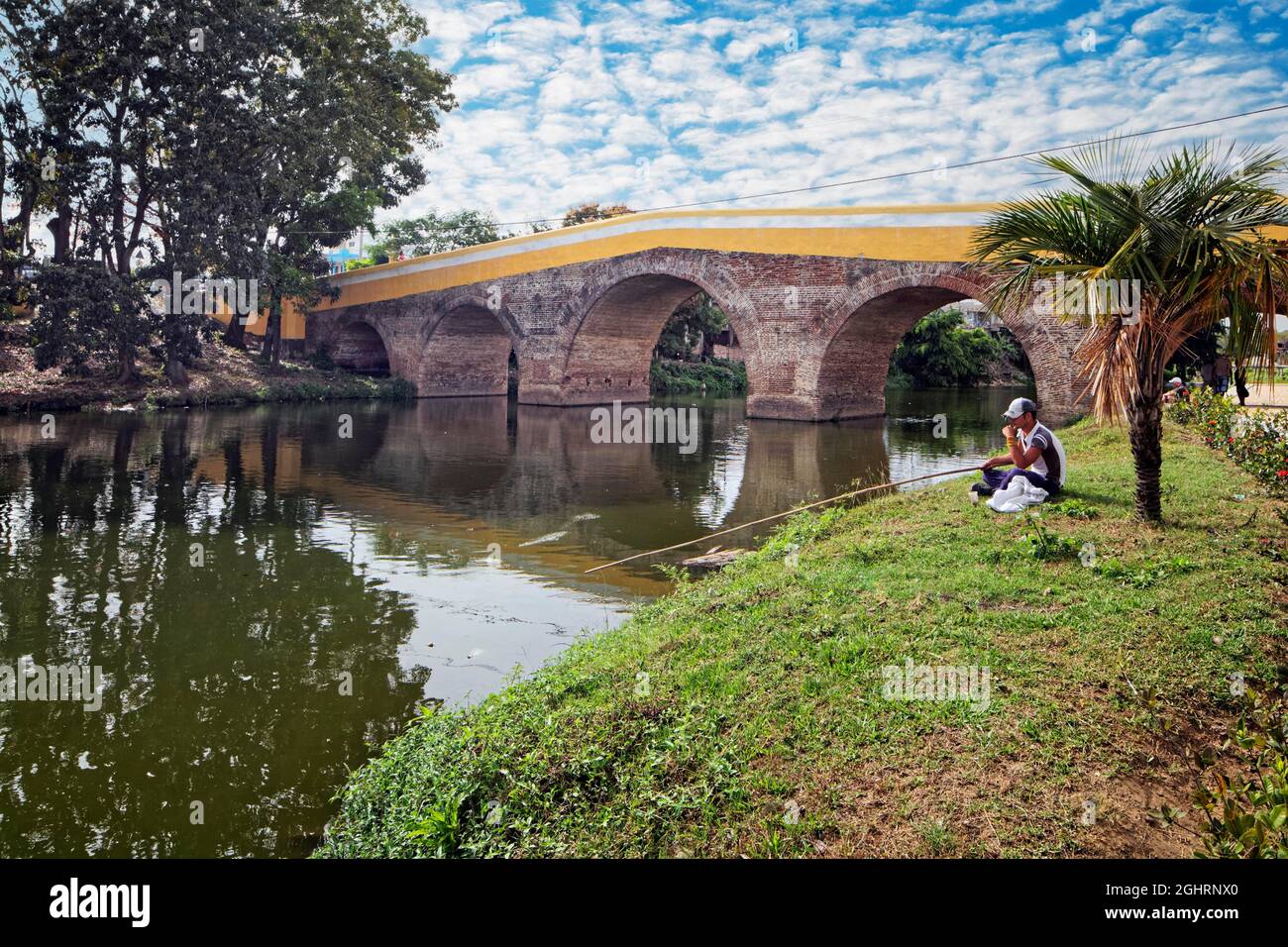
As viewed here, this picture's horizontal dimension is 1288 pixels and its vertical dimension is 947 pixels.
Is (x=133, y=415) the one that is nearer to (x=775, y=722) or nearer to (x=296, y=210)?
(x=296, y=210)

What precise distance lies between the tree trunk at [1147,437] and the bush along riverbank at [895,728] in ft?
1.92

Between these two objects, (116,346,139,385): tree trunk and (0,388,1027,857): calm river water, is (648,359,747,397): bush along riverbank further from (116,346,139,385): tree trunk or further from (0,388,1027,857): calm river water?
(0,388,1027,857): calm river water

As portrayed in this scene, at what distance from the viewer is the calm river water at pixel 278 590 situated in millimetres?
3799

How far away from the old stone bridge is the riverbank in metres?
2.13

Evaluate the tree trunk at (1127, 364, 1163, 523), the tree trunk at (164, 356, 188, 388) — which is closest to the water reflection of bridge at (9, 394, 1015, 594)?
the tree trunk at (164, 356, 188, 388)

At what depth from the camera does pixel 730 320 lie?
65.6 ft

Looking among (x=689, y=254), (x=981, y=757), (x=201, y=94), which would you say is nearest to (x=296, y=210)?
(x=201, y=94)

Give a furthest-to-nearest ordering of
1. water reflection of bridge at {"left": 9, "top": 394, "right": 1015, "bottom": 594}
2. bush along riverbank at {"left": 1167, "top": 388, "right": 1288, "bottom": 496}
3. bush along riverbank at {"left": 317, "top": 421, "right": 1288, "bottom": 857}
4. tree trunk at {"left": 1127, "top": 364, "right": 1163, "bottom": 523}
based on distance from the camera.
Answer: water reflection of bridge at {"left": 9, "top": 394, "right": 1015, "bottom": 594}, bush along riverbank at {"left": 1167, "top": 388, "right": 1288, "bottom": 496}, tree trunk at {"left": 1127, "top": 364, "right": 1163, "bottom": 523}, bush along riverbank at {"left": 317, "top": 421, "right": 1288, "bottom": 857}

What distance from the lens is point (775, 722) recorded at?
358 centimetres

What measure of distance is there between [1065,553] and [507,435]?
13358mm

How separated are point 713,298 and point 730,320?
2.03 feet

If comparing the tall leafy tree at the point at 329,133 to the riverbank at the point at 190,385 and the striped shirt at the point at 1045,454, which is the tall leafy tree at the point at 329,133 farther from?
the striped shirt at the point at 1045,454

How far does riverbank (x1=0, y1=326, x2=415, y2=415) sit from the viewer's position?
19797 millimetres

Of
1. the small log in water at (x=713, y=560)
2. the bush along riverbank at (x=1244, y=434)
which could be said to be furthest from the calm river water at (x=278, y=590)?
the bush along riverbank at (x=1244, y=434)
